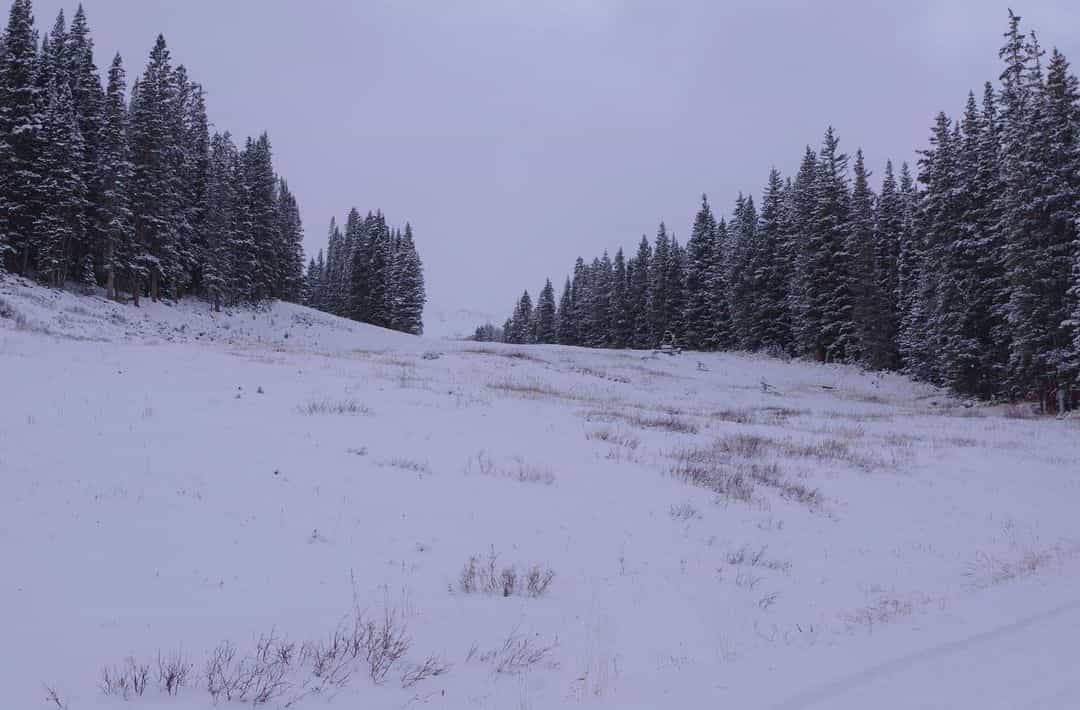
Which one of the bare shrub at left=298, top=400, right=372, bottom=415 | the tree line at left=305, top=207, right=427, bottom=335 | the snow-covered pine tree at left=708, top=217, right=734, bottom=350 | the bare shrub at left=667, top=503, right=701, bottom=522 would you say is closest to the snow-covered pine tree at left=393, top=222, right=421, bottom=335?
the tree line at left=305, top=207, right=427, bottom=335

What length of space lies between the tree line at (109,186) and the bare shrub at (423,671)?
38.0 metres

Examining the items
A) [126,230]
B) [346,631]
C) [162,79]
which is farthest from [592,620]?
[162,79]

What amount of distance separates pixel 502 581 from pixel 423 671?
1604 mm

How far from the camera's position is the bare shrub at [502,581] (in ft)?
18.1

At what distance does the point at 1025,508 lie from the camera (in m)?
10.8

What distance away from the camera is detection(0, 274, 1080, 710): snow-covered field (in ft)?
13.0

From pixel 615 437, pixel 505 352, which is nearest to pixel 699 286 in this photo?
pixel 505 352

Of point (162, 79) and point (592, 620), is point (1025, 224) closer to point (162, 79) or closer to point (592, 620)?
point (592, 620)

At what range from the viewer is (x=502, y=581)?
5.59 metres

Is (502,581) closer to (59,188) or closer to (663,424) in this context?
(663,424)

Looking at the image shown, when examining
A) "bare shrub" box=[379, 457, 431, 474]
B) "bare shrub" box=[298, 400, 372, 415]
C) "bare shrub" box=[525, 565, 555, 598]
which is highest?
"bare shrub" box=[298, 400, 372, 415]

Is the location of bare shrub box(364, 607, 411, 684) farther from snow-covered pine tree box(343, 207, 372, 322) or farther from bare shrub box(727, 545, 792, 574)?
snow-covered pine tree box(343, 207, 372, 322)

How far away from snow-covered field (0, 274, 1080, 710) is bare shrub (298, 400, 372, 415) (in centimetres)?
12

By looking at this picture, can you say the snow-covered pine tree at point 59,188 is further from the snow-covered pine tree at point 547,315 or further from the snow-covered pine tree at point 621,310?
the snow-covered pine tree at point 547,315
